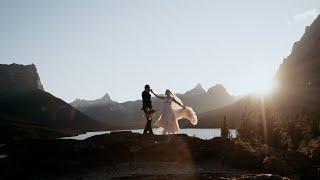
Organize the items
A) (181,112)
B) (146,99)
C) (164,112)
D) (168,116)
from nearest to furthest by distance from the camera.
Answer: (146,99)
(168,116)
(164,112)
(181,112)

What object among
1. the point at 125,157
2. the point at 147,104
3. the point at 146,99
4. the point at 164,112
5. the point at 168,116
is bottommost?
the point at 125,157

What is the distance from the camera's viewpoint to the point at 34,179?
18078 millimetres

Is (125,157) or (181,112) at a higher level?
(181,112)

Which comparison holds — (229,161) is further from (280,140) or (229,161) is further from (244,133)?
(244,133)

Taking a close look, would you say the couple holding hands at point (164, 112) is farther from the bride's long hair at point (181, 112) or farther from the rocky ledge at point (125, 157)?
the rocky ledge at point (125, 157)

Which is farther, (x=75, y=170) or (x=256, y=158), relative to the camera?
(x=256, y=158)

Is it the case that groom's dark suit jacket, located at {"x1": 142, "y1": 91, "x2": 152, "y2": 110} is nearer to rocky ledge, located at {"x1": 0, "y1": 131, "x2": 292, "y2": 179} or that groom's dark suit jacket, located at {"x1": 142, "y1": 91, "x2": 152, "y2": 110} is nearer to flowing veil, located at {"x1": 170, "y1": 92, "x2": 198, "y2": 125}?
rocky ledge, located at {"x1": 0, "y1": 131, "x2": 292, "y2": 179}

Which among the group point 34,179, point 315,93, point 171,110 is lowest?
point 34,179

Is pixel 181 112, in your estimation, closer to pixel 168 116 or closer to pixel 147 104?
pixel 168 116

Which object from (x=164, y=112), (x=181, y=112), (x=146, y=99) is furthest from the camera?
(x=181, y=112)

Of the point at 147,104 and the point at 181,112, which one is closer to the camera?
the point at 147,104

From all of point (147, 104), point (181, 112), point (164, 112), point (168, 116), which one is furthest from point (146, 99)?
point (181, 112)

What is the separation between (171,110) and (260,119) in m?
23.4

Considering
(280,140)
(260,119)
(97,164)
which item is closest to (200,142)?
(97,164)
